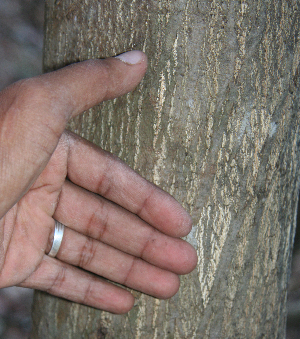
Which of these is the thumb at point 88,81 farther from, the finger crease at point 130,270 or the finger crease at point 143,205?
the finger crease at point 130,270

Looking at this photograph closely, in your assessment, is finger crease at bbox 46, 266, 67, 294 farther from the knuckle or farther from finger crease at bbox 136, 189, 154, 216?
finger crease at bbox 136, 189, 154, 216

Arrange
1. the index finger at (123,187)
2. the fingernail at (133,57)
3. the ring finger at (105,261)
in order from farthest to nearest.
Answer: the ring finger at (105,261), the index finger at (123,187), the fingernail at (133,57)

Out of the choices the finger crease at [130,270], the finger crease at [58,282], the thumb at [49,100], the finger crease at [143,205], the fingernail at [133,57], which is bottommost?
the finger crease at [58,282]

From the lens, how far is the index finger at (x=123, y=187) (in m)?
1.04

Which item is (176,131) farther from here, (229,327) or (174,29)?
(229,327)

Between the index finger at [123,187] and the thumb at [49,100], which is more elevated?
the thumb at [49,100]

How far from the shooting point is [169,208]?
105 cm

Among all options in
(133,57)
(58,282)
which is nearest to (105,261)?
(58,282)

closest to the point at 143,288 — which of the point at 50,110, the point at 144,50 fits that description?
the point at 50,110

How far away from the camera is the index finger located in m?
1.04

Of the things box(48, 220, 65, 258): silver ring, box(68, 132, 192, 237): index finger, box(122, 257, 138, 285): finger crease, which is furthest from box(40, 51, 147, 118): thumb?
box(122, 257, 138, 285): finger crease

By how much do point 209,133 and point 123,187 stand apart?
0.33m

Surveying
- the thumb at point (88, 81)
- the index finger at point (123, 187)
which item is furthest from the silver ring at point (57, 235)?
the thumb at point (88, 81)

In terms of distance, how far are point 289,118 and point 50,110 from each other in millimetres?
697
